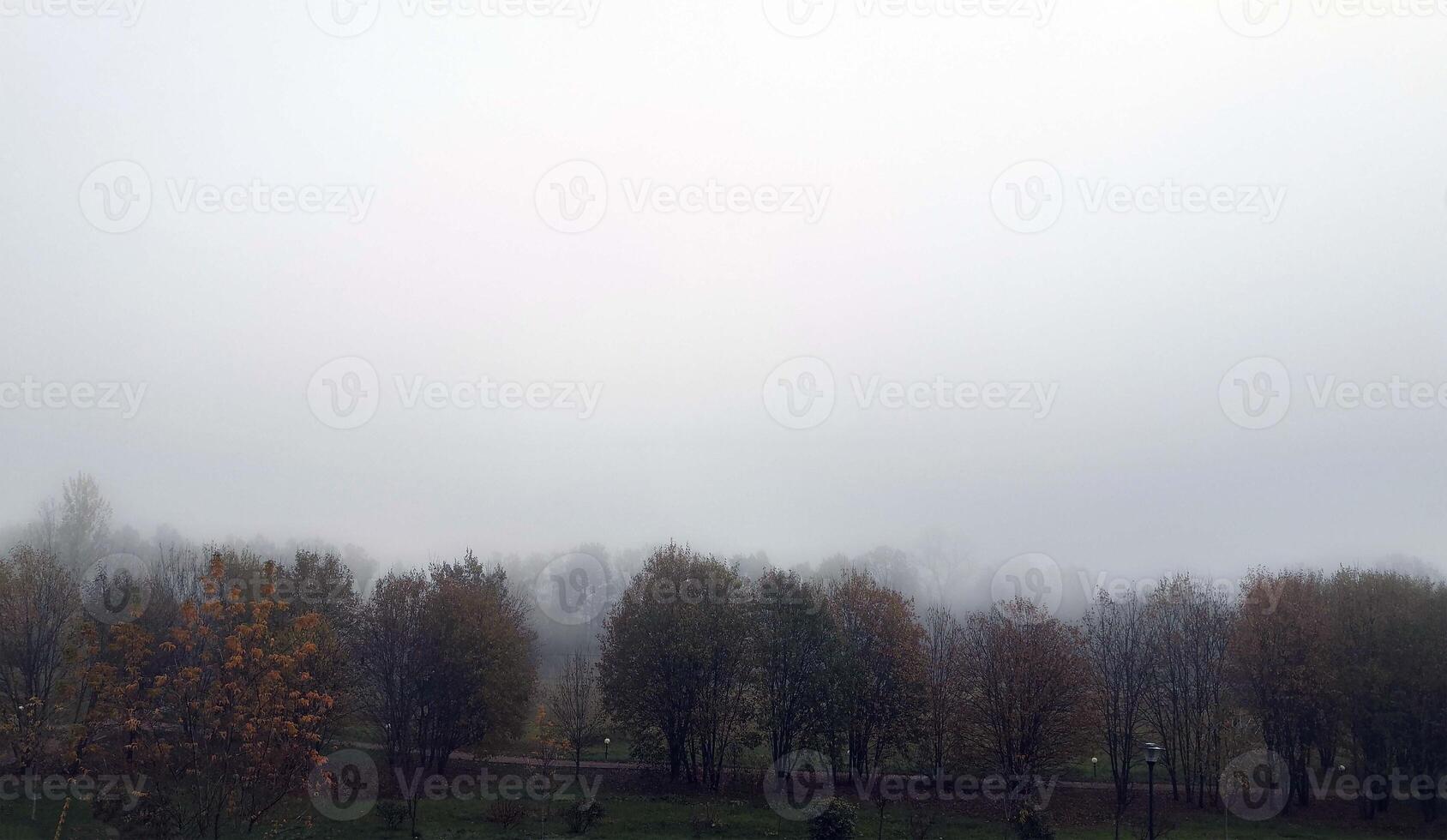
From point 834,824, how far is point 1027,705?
14410 millimetres

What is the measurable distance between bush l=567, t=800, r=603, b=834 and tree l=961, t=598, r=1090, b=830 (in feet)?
58.1

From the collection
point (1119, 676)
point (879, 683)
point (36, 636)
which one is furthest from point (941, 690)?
point (36, 636)

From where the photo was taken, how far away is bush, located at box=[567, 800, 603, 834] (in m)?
34.3

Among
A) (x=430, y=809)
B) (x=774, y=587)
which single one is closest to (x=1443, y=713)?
(x=774, y=587)

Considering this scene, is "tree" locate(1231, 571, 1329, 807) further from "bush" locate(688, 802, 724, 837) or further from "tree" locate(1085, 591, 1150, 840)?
"bush" locate(688, 802, 724, 837)

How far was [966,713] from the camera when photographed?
1690 inches

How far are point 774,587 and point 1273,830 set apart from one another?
2328 cm

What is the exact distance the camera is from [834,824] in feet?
102

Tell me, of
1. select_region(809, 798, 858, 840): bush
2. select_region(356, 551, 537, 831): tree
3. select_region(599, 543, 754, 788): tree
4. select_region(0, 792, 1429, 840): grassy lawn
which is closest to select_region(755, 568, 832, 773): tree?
select_region(599, 543, 754, 788): tree

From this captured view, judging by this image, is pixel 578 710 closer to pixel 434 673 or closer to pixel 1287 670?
pixel 434 673

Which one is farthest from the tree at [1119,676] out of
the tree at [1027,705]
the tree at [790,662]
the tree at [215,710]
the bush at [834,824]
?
the tree at [215,710]

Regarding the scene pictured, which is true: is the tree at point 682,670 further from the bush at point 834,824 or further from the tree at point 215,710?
the tree at point 215,710

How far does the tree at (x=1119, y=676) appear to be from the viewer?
42.8 m

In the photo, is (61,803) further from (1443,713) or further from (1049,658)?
(1443,713)
